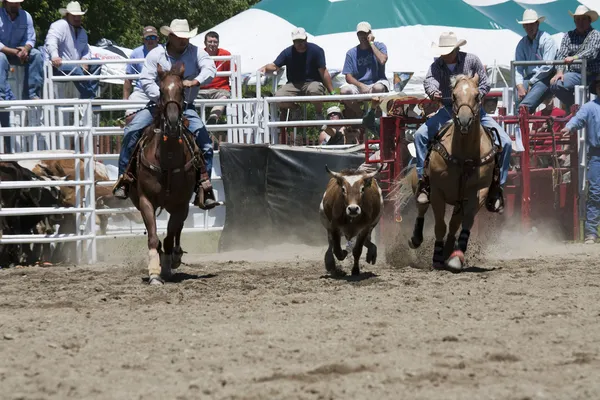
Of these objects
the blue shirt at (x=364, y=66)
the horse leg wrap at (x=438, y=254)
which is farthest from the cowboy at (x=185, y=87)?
the blue shirt at (x=364, y=66)

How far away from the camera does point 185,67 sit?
36.4 ft

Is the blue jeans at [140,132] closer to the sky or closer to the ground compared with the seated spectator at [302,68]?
closer to the ground

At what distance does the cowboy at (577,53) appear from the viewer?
15.0 metres

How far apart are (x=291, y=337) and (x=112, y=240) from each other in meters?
8.47

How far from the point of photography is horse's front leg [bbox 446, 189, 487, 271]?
10.7m

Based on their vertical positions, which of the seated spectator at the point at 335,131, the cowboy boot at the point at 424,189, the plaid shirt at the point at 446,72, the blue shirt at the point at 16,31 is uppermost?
the blue shirt at the point at 16,31

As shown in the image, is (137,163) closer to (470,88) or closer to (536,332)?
(470,88)

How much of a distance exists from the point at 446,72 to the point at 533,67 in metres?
5.13

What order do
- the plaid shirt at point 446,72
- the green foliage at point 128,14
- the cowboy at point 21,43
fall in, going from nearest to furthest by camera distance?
the plaid shirt at point 446,72 → the cowboy at point 21,43 → the green foliage at point 128,14

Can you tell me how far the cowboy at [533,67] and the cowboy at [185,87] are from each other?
569cm

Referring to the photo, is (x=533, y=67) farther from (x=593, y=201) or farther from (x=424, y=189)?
(x=424, y=189)

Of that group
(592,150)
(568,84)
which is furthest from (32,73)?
(592,150)

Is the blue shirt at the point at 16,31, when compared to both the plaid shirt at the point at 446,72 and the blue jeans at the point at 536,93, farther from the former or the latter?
the blue jeans at the point at 536,93

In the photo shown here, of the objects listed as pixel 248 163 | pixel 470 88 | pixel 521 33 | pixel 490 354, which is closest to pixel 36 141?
pixel 248 163
